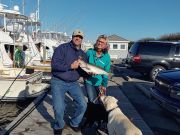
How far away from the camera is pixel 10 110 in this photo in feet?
42.2

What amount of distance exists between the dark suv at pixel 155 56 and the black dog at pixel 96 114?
1091cm

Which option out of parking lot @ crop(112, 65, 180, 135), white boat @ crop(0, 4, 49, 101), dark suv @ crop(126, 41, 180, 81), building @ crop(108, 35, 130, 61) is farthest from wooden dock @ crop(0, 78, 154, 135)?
building @ crop(108, 35, 130, 61)

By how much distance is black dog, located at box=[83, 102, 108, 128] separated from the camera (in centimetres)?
684

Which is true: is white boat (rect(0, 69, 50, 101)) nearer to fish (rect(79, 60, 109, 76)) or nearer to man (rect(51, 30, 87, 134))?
man (rect(51, 30, 87, 134))

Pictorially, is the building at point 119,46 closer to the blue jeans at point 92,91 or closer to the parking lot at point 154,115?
the parking lot at point 154,115

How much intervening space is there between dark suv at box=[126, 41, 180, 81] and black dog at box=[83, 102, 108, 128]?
1091cm

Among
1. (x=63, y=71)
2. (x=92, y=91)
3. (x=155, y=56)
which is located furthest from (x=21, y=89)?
(x=155, y=56)

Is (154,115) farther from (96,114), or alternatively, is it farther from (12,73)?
(12,73)

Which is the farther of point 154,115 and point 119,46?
point 119,46

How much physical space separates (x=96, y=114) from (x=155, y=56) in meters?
11.4

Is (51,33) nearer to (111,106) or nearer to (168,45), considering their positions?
(168,45)

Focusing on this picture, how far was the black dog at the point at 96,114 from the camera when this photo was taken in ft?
22.5

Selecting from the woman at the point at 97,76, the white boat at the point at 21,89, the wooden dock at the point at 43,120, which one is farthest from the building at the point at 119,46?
the woman at the point at 97,76

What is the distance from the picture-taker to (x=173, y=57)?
17672 millimetres
